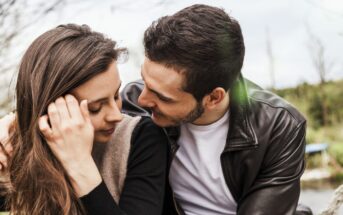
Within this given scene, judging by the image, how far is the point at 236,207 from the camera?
2705mm

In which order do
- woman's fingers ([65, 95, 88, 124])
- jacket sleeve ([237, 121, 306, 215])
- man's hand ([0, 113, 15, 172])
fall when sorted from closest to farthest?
1. woman's fingers ([65, 95, 88, 124])
2. man's hand ([0, 113, 15, 172])
3. jacket sleeve ([237, 121, 306, 215])

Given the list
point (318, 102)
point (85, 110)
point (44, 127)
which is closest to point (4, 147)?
point (44, 127)

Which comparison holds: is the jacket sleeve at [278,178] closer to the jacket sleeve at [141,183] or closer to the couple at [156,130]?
the couple at [156,130]

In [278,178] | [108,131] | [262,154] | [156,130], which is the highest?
[108,131]

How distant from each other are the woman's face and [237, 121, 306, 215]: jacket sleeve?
31.6 inches

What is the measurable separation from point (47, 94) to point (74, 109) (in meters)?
0.12

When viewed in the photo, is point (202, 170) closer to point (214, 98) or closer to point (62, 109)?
point (214, 98)

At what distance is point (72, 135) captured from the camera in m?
2.00

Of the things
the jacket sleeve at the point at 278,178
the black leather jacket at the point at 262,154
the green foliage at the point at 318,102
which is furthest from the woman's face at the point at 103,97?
the green foliage at the point at 318,102

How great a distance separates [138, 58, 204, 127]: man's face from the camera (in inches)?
102

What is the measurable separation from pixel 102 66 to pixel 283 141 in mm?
960

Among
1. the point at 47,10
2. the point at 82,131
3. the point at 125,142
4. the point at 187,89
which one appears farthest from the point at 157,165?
the point at 47,10

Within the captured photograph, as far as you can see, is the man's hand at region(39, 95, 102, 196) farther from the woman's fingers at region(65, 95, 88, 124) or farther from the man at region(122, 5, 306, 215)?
the man at region(122, 5, 306, 215)

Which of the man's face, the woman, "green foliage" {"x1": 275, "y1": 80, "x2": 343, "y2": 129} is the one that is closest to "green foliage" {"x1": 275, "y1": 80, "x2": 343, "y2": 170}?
"green foliage" {"x1": 275, "y1": 80, "x2": 343, "y2": 129}
